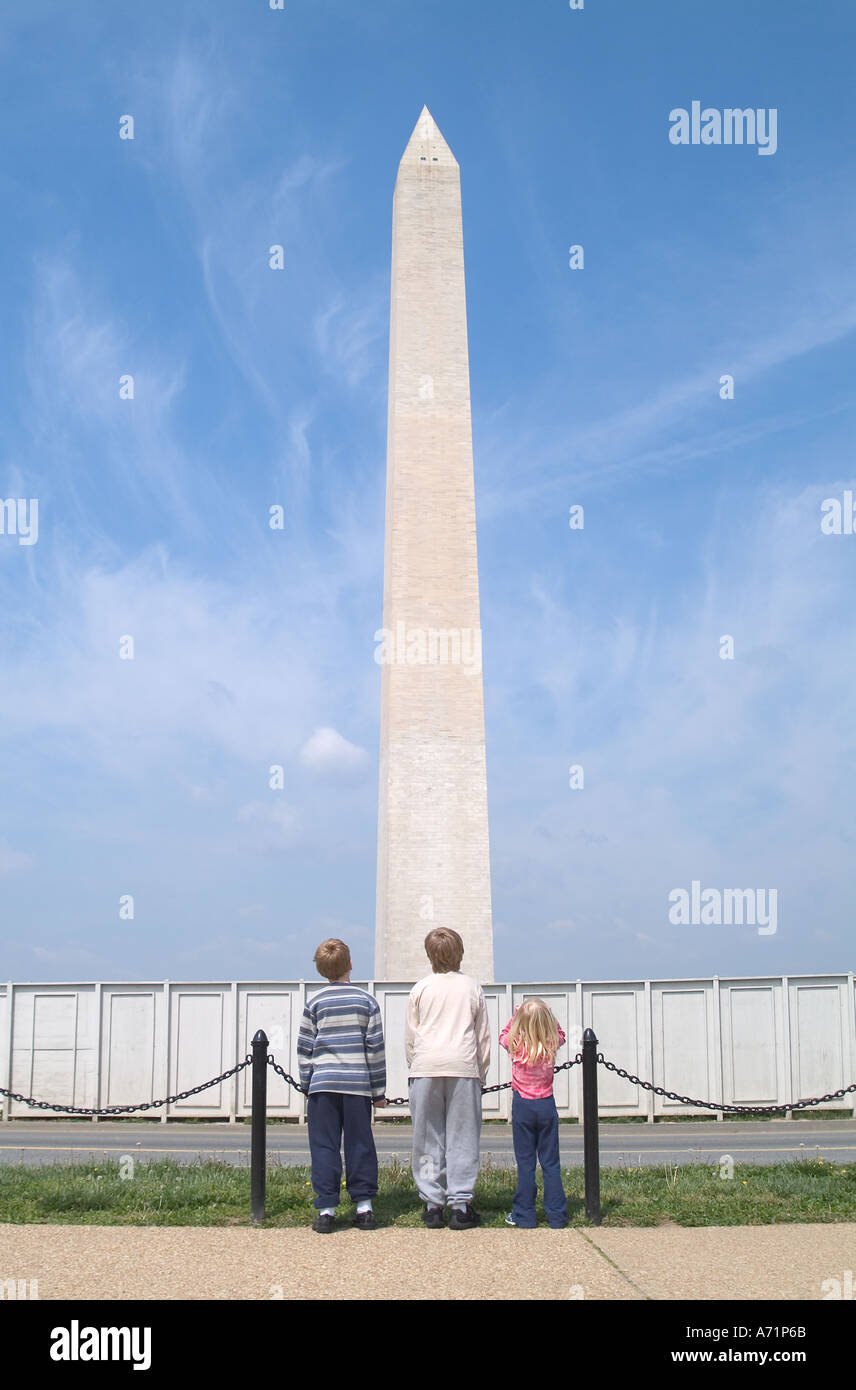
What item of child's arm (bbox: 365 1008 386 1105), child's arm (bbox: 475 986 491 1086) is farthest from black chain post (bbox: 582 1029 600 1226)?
child's arm (bbox: 365 1008 386 1105)

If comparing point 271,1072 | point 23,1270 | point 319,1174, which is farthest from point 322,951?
point 271,1072

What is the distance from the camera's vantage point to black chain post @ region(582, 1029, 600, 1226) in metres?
8.12

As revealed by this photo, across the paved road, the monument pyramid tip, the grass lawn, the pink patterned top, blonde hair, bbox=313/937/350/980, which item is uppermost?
the monument pyramid tip

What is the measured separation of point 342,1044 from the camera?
25.3ft

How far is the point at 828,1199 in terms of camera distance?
895cm

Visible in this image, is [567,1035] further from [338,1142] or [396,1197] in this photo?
[338,1142]

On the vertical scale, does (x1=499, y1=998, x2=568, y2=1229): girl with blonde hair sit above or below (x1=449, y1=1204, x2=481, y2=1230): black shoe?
above

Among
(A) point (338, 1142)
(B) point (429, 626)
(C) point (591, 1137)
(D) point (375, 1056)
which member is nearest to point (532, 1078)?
(C) point (591, 1137)

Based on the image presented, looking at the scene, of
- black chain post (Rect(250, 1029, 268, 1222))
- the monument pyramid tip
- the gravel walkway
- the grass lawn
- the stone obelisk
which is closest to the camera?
the gravel walkway

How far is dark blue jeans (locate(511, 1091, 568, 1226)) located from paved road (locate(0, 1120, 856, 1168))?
4.19 m

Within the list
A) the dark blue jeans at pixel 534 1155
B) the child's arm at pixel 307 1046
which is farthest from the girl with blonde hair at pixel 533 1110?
the child's arm at pixel 307 1046

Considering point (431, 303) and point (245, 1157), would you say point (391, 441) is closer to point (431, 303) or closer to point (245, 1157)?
point (431, 303)

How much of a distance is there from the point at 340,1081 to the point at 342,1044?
0.68ft

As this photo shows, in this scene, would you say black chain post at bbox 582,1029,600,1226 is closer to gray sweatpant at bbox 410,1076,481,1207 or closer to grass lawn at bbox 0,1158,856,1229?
grass lawn at bbox 0,1158,856,1229
